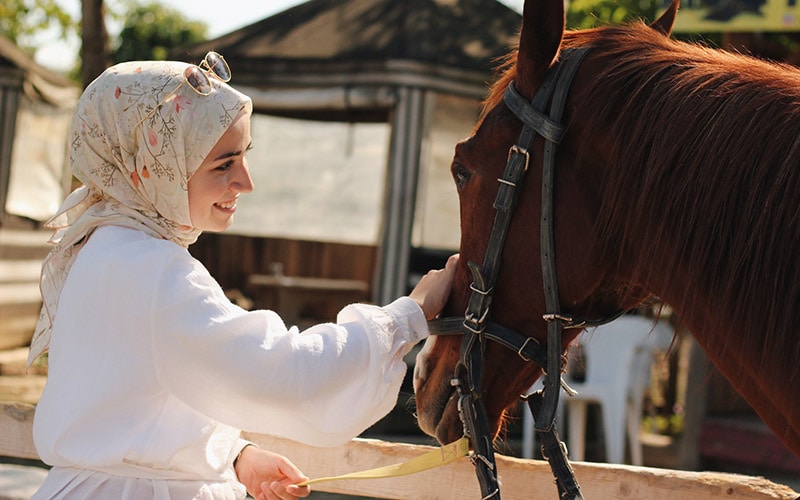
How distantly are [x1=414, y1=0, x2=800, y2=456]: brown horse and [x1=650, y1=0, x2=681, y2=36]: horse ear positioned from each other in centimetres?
16

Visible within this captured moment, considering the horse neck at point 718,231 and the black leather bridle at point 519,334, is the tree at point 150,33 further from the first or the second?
the horse neck at point 718,231

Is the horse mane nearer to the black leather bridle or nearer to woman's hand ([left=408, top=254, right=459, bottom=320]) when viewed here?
the black leather bridle

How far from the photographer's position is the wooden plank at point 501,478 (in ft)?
7.64

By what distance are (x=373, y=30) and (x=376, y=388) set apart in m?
6.57

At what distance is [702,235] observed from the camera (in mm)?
1762

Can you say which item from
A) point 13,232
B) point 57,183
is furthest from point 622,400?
point 57,183

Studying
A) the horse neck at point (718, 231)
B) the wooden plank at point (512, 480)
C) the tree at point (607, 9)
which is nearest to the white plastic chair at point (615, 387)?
the tree at point (607, 9)

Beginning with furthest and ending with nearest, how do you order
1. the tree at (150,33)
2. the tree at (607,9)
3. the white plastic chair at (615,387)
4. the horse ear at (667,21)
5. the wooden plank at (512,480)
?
the tree at (150,33) < the tree at (607,9) < the white plastic chair at (615,387) < the wooden plank at (512,480) < the horse ear at (667,21)

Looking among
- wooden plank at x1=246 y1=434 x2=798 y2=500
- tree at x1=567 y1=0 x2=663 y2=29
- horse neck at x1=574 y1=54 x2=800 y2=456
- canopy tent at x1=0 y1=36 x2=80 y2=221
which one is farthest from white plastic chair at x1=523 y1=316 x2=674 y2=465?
canopy tent at x1=0 y1=36 x2=80 y2=221

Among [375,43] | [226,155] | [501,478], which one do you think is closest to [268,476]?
[501,478]

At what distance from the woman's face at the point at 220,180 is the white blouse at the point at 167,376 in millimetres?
113

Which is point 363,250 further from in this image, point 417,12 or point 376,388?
point 376,388

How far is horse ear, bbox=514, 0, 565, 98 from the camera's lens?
1.88 m

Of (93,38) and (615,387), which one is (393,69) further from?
Answer: (615,387)
